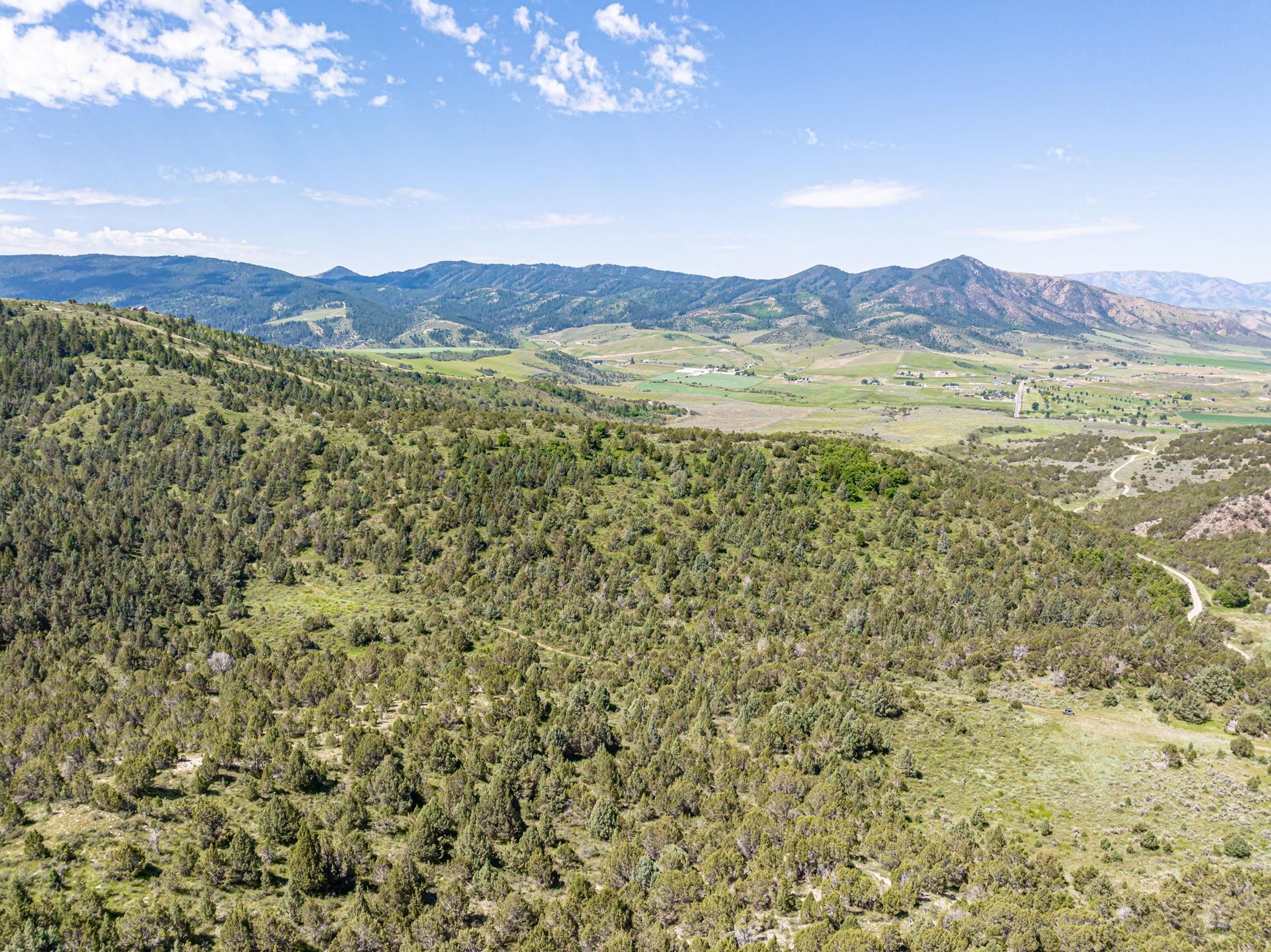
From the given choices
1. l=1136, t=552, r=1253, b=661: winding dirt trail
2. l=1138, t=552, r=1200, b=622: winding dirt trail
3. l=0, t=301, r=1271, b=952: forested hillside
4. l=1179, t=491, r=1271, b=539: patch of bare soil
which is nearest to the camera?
l=0, t=301, r=1271, b=952: forested hillside

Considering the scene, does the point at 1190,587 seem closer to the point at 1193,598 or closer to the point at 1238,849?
the point at 1193,598

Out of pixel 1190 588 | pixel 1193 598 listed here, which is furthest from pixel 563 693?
pixel 1190 588

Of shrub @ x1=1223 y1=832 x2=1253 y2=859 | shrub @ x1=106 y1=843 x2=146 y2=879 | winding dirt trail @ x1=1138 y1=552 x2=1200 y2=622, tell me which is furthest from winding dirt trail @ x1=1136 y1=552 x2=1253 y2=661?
shrub @ x1=106 y1=843 x2=146 y2=879

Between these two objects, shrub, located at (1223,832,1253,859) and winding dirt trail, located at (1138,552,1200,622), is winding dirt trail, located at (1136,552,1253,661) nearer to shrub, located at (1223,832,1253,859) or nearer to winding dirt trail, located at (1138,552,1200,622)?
winding dirt trail, located at (1138,552,1200,622)

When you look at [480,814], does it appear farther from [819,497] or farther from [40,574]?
[40,574]

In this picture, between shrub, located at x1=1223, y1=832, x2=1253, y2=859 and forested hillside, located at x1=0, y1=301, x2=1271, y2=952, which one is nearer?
forested hillside, located at x1=0, y1=301, x2=1271, y2=952
